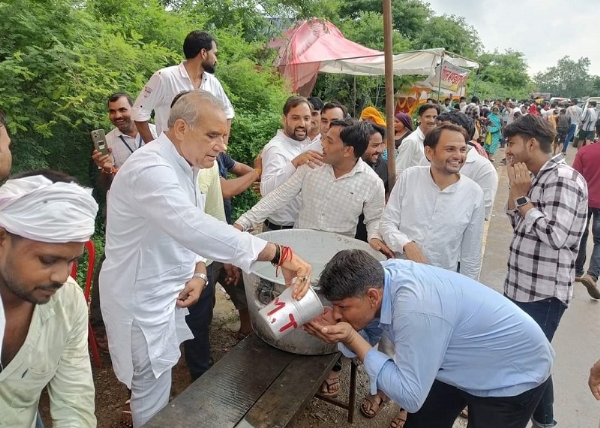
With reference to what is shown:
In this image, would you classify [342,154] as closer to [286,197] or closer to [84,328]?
[286,197]

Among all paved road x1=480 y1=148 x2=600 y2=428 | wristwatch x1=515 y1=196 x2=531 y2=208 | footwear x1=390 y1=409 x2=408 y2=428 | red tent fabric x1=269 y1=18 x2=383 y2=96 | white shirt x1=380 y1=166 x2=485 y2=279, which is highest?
red tent fabric x1=269 y1=18 x2=383 y2=96

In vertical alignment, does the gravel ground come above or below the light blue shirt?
below

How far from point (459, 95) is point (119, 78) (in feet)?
53.1

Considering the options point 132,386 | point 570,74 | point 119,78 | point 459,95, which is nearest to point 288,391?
point 132,386

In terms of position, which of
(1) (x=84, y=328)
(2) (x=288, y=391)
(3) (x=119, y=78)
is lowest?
(2) (x=288, y=391)

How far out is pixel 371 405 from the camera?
303 centimetres

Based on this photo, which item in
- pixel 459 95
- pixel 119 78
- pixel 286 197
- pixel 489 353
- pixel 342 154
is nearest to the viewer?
pixel 489 353

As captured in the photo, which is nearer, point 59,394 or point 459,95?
point 59,394

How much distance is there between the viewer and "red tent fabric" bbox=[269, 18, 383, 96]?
11.9 m

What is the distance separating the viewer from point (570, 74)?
84812mm

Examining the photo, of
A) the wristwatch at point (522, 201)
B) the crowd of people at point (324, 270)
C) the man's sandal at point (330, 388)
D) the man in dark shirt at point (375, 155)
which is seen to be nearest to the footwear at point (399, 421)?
the crowd of people at point (324, 270)

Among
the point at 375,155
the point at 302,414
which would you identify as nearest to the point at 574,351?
the point at 375,155

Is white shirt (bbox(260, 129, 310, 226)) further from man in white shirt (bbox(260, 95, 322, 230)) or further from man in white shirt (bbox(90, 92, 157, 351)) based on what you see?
man in white shirt (bbox(90, 92, 157, 351))

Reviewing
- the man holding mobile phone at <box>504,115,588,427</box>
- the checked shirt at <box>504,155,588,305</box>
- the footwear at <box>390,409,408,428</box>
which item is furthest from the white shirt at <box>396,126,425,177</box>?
the footwear at <box>390,409,408,428</box>
